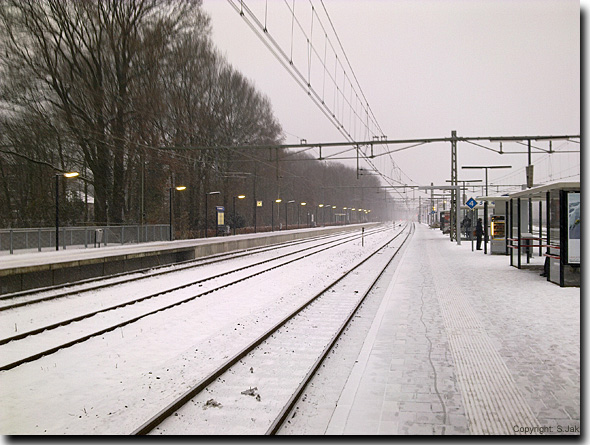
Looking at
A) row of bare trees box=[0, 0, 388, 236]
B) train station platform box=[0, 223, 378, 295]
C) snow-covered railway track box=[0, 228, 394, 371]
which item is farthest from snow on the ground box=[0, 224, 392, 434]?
row of bare trees box=[0, 0, 388, 236]

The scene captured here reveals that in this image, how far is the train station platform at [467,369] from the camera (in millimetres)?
4734

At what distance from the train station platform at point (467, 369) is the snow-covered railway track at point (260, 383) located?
0.60 m

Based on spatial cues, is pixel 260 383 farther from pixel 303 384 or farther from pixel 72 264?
pixel 72 264

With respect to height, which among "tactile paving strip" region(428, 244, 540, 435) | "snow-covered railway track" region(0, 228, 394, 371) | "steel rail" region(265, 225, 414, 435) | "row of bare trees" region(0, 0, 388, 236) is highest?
"row of bare trees" region(0, 0, 388, 236)

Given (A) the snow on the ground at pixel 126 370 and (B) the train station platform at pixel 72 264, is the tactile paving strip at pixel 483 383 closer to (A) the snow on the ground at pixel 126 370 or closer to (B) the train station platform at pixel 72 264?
(A) the snow on the ground at pixel 126 370

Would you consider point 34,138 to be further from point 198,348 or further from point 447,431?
point 447,431

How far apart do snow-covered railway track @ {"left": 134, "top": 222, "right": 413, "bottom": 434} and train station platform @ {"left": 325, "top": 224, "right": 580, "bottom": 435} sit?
0.60m

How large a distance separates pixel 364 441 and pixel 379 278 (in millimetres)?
12765

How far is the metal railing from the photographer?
72.3ft

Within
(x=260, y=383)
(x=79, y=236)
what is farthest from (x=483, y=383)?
(x=79, y=236)

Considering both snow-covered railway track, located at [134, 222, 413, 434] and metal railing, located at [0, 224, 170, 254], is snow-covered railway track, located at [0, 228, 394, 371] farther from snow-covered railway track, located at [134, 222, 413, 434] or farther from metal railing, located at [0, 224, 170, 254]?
metal railing, located at [0, 224, 170, 254]

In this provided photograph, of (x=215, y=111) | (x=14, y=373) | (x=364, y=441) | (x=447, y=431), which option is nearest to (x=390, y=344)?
(x=447, y=431)

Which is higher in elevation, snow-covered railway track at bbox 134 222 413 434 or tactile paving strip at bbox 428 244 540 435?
tactile paving strip at bbox 428 244 540 435

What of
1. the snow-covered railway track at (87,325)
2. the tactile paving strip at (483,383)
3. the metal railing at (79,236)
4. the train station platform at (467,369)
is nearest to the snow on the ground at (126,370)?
the snow-covered railway track at (87,325)
